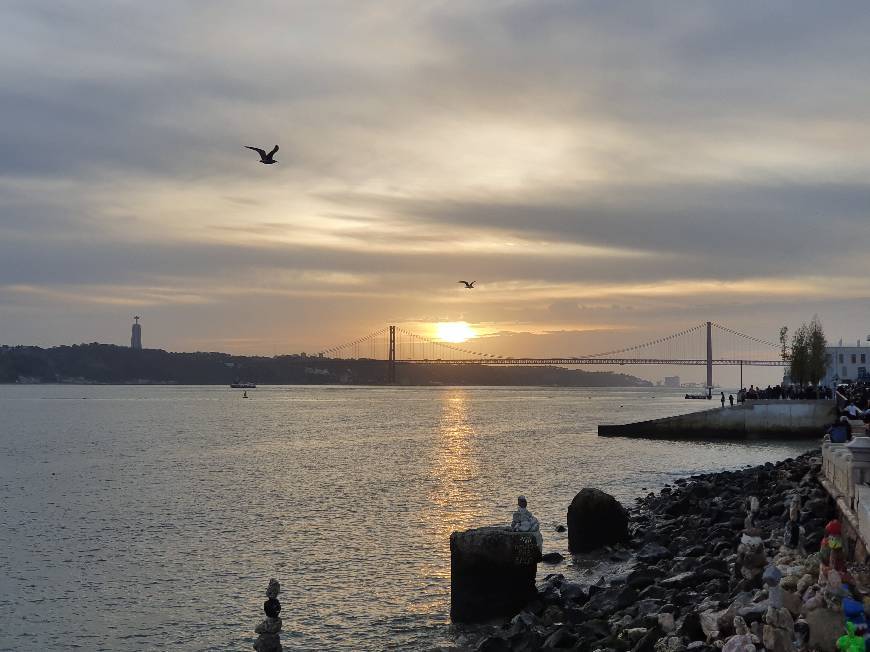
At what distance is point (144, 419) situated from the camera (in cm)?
9994

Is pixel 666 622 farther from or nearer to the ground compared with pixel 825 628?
nearer to the ground

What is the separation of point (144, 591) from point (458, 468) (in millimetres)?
26934

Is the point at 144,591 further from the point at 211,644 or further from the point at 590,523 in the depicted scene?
the point at 590,523

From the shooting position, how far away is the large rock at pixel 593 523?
21328 mm

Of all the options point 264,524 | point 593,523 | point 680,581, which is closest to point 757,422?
point 264,524

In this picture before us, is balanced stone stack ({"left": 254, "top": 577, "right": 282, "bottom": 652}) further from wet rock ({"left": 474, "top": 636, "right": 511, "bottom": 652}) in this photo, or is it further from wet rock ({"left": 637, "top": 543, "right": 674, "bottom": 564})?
wet rock ({"left": 637, "top": 543, "right": 674, "bottom": 564})

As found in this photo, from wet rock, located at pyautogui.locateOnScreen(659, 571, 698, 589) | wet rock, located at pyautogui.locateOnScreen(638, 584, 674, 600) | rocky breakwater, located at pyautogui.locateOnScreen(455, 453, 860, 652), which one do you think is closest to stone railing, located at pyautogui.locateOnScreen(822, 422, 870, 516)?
rocky breakwater, located at pyautogui.locateOnScreen(455, 453, 860, 652)

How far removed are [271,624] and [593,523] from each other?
10557 mm

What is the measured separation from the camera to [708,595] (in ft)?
44.3

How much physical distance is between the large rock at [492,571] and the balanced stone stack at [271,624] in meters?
3.42

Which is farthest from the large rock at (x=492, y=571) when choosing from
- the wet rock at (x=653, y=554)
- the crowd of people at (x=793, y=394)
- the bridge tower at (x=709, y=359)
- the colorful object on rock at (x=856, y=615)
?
the bridge tower at (x=709, y=359)

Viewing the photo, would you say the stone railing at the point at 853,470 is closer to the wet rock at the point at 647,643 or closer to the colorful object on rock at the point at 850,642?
the wet rock at the point at 647,643

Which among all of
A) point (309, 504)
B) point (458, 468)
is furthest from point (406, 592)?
point (458, 468)

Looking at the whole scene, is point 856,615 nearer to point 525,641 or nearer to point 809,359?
point 525,641
